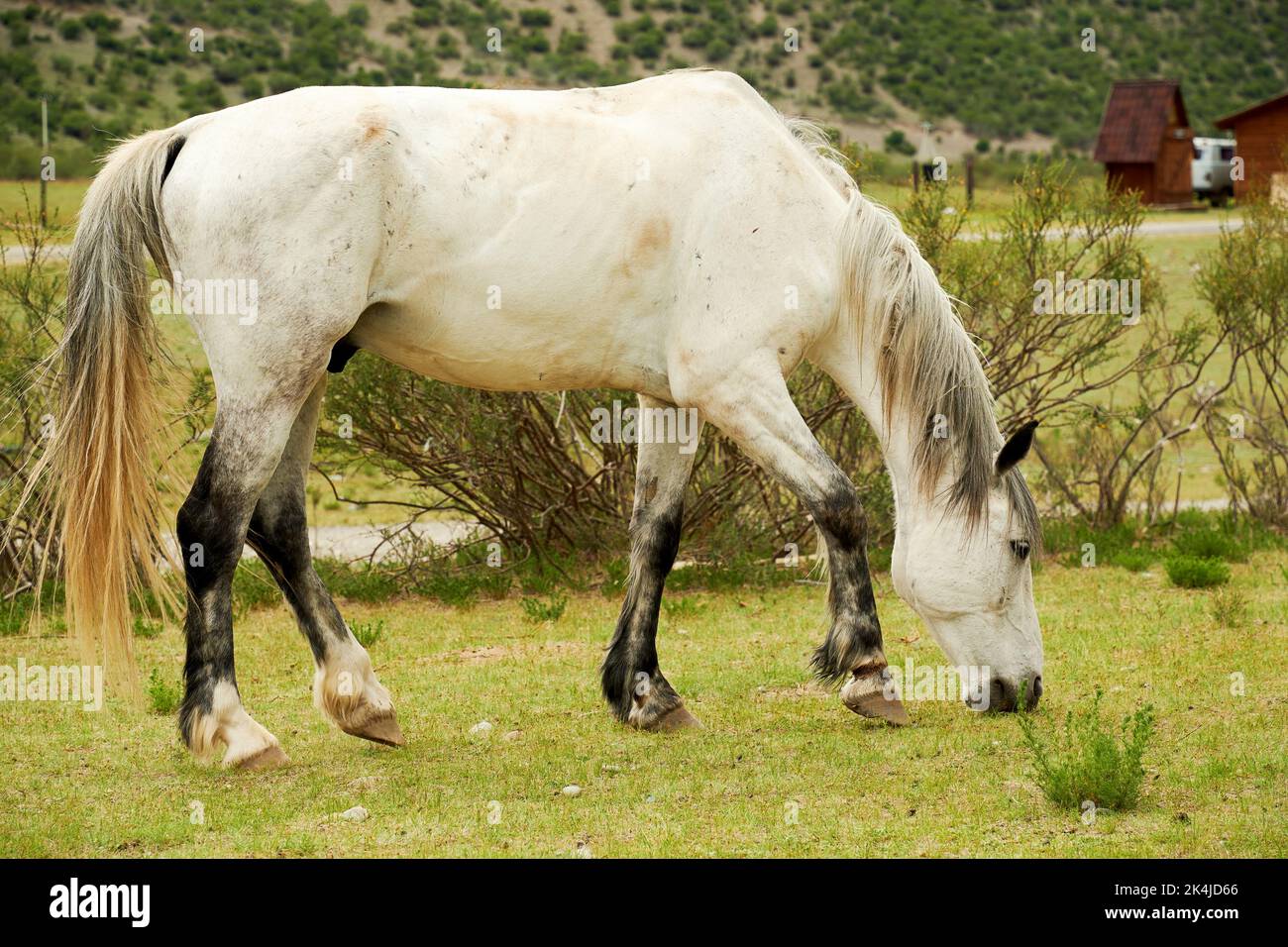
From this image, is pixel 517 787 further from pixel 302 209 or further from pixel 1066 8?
pixel 1066 8

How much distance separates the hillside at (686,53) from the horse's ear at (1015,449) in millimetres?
33204

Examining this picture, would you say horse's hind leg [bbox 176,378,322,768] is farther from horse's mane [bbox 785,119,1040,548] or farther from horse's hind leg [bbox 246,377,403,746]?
horse's mane [bbox 785,119,1040,548]

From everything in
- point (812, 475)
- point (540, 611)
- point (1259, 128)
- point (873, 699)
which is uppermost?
point (812, 475)

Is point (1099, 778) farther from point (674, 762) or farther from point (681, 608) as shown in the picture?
point (681, 608)

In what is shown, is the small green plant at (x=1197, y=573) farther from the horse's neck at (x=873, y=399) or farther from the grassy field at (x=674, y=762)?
the horse's neck at (x=873, y=399)

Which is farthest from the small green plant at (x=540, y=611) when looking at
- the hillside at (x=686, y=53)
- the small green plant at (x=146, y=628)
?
the hillside at (x=686, y=53)

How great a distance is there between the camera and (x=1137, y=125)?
40062 mm

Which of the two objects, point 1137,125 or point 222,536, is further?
point 1137,125

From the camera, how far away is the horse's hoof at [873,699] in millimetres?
5836

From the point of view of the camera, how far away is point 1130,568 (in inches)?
375

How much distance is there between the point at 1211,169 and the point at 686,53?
21.5 meters

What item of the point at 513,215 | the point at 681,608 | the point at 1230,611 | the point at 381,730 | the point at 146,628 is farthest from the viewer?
the point at 681,608

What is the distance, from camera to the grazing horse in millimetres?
5227

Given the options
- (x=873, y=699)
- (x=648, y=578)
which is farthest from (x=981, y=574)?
(x=648, y=578)
